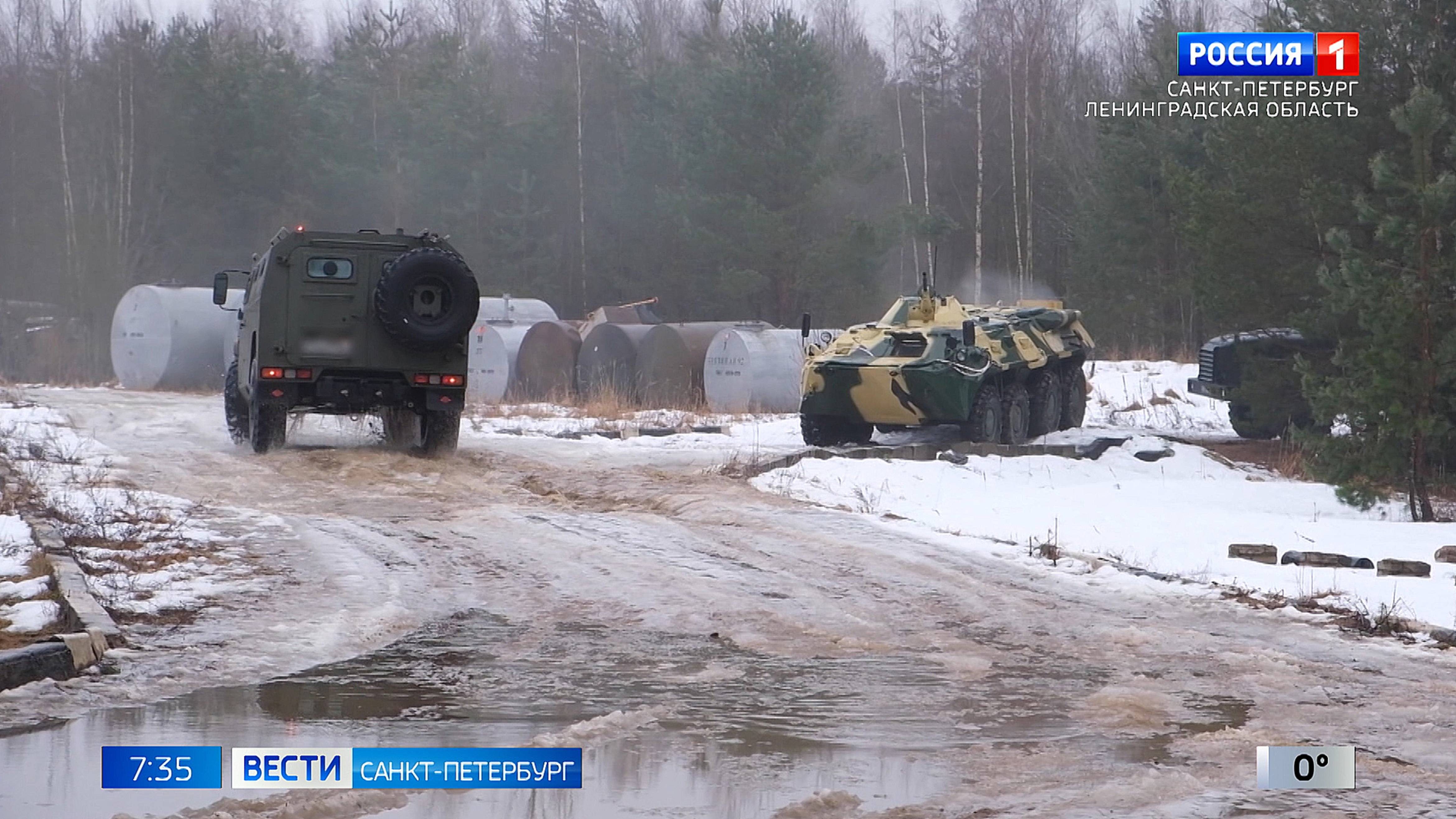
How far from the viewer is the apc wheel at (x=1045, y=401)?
21.5 metres

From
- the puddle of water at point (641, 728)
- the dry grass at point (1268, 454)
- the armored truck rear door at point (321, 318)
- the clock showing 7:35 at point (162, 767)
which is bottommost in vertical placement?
the dry grass at point (1268, 454)

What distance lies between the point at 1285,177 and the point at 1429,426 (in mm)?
6950

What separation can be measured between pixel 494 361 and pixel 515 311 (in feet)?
14.9

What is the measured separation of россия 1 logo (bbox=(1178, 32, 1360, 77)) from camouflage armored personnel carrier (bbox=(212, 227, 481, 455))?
34.2 ft

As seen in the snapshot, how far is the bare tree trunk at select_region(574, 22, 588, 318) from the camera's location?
44.8m

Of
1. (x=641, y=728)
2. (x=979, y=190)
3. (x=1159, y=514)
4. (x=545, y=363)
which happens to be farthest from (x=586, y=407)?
(x=641, y=728)

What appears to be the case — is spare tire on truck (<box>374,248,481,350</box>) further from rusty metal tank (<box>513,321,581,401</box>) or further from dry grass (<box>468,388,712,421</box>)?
rusty metal tank (<box>513,321,581,401</box>)

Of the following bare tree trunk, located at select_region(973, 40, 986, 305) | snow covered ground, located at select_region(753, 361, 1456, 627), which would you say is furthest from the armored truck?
bare tree trunk, located at select_region(973, 40, 986, 305)

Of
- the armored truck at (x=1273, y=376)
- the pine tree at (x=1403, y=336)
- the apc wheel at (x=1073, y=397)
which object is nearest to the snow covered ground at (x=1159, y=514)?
the pine tree at (x=1403, y=336)

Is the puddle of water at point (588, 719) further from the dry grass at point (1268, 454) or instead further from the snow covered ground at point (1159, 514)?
the dry grass at point (1268, 454)

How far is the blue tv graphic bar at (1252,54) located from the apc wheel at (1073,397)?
15.4ft

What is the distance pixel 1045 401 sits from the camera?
71.1 ft

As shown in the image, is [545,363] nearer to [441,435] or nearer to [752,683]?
[441,435]

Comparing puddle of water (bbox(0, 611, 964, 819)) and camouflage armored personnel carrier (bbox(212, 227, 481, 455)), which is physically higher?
camouflage armored personnel carrier (bbox(212, 227, 481, 455))
